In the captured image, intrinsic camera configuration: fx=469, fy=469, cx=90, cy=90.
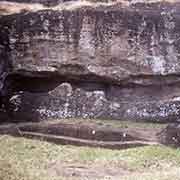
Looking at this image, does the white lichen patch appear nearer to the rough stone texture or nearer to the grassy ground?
the rough stone texture

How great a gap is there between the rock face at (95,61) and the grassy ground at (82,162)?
2.03 meters

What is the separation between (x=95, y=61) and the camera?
11117 mm

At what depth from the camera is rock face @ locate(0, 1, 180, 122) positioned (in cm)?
1077

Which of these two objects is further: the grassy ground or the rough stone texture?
the rough stone texture

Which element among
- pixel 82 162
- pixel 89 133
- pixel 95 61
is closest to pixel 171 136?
pixel 89 133

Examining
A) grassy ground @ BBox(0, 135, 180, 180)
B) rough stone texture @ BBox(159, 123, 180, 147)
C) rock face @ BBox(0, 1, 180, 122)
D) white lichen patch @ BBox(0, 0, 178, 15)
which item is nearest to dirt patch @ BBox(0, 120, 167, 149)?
rough stone texture @ BBox(159, 123, 180, 147)

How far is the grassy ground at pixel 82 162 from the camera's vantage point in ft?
23.3

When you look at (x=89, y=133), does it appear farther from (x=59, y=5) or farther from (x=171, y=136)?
(x=59, y=5)

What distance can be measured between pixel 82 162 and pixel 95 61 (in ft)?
12.0

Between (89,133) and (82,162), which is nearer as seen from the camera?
(82,162)

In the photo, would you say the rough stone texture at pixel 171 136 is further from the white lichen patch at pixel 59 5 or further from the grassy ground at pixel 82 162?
the white lichen patch at pixel 59 5

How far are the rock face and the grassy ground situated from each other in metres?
2.03

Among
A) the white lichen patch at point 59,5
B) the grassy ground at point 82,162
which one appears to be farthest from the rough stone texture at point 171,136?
the white lichen patch at point 59,5

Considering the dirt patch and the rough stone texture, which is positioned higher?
the rough stone texture
